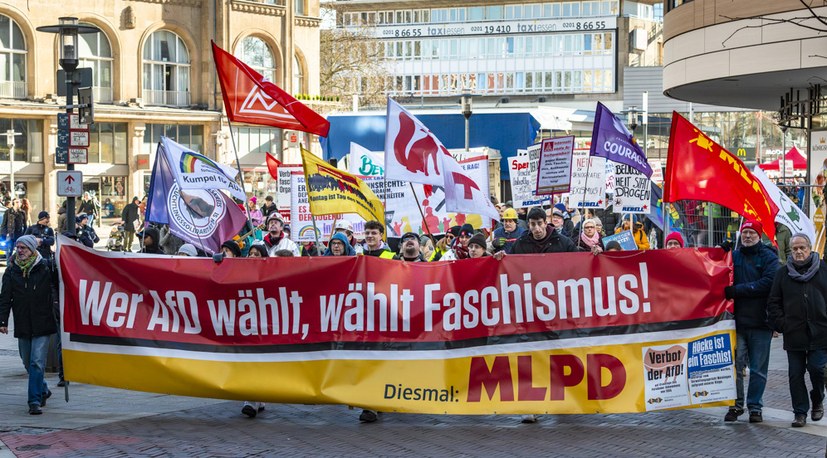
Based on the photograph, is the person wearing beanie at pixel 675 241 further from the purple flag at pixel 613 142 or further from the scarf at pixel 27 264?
the scarf at pixel 27 264

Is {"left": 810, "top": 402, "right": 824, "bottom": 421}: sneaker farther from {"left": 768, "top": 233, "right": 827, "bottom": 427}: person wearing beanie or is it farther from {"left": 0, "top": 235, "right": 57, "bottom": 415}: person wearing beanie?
{"left": 0, "top": 235, "right": 57, "bottom": 415}: person wearing beanie

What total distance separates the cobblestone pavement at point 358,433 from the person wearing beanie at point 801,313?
0.45 metres

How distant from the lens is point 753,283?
1014cm

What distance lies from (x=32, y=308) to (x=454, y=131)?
26993mm

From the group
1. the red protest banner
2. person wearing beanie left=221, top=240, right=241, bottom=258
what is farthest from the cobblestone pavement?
person wearing beanie left=221, top=240, right=241, bottom=258

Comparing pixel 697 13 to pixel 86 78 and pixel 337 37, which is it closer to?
pixel 86 78

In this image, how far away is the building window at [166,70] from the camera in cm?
5725

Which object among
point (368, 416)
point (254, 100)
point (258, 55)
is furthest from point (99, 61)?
point (368, 416)

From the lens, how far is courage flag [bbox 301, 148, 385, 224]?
40.6ft

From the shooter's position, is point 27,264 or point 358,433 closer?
point 358,433

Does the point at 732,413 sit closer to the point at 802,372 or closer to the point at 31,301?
the point at 802,372

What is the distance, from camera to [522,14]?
339ft

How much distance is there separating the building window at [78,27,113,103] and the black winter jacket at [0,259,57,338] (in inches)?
1784

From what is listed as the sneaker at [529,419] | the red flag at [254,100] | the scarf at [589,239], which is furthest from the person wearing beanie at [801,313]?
the scarf at [589,239]
